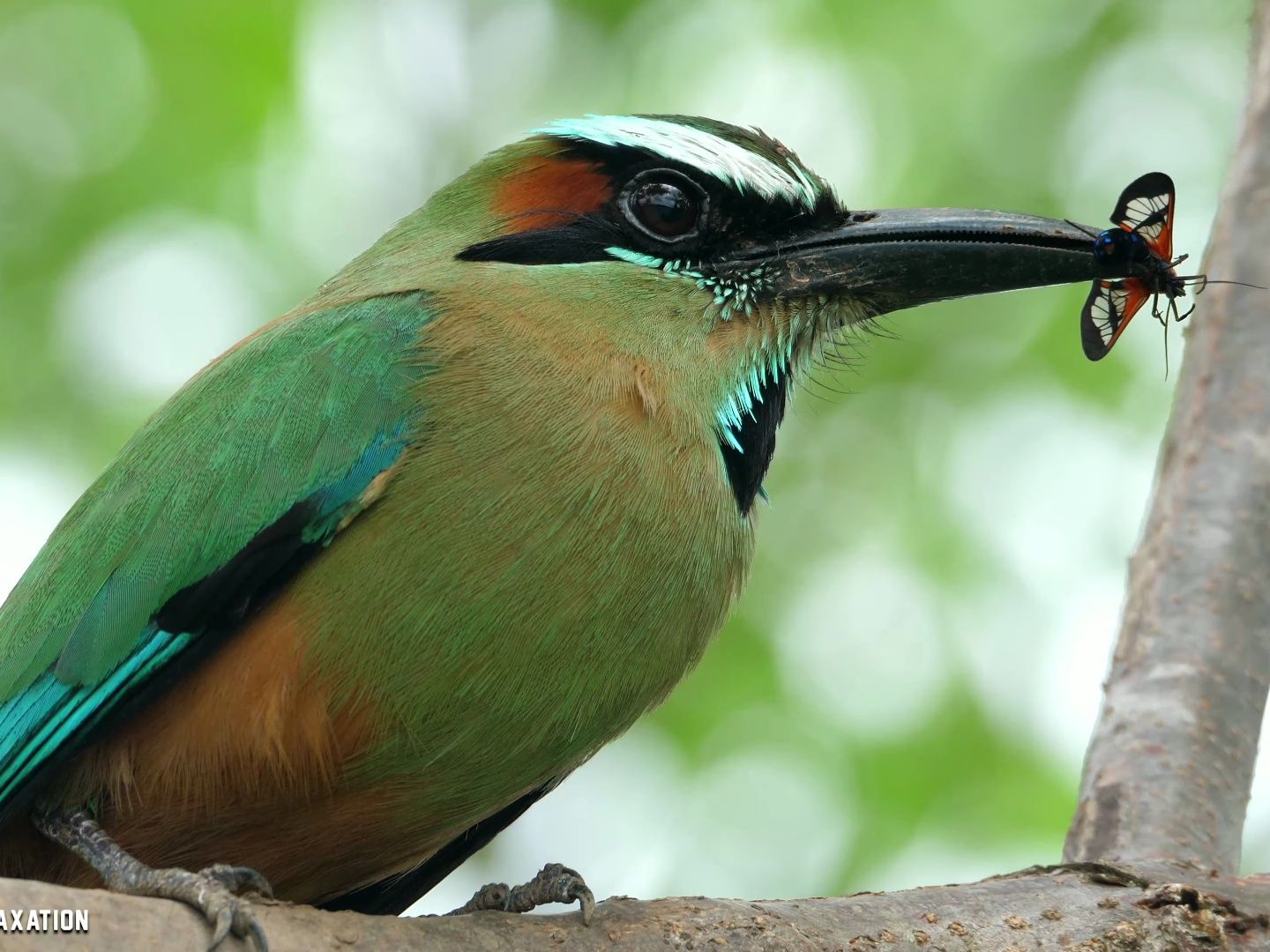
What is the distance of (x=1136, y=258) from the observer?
4832mm

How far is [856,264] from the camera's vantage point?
4953 mm

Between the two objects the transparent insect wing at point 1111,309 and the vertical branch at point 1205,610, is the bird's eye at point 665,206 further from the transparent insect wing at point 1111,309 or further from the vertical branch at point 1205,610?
the vertical branch at point 1205,610

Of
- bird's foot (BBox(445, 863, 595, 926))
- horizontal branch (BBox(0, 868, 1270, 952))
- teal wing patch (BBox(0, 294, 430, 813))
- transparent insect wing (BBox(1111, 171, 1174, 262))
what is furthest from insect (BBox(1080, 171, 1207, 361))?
bird's foot (BBox(445, 863, 595, 926))

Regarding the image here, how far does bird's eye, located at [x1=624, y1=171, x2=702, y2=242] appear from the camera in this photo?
191 inches

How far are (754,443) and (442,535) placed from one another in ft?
3.72

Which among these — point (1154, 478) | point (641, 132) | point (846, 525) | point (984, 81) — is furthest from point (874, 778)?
point (641, 132)

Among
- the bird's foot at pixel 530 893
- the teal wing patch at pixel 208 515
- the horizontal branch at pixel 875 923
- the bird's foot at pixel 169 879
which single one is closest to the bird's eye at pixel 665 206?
the teal wing patch at pixel 208 515

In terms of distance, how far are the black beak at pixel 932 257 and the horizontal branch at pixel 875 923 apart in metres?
1.79

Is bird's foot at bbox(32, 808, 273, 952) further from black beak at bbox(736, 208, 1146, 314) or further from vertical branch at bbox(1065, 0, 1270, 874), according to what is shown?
vertical branch at bbox(1065, 0, 1270, 874)

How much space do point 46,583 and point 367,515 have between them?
3.66ft

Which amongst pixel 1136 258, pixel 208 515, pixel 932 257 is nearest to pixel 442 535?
pixel 208 515

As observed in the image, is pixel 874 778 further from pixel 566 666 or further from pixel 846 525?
pixel 566 666

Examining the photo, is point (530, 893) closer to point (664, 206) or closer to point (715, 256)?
point (715, 256)

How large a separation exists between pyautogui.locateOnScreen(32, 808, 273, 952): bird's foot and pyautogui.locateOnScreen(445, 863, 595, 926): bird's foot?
2.00 ft
